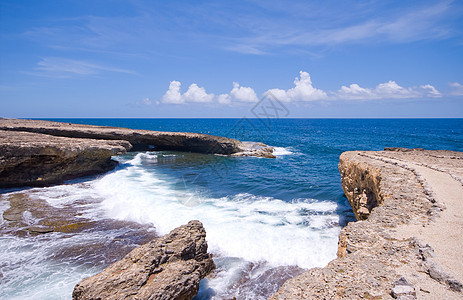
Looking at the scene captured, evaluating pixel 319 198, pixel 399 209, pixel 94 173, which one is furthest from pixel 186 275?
pixel 94 173

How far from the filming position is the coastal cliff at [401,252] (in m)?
3.58

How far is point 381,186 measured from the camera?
321 inches

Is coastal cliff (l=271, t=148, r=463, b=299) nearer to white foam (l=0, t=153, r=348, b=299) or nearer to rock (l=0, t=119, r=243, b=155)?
white foam (l=0, t=153, r=348, b=299)

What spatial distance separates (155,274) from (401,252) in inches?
182

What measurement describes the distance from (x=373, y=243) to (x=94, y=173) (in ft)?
66.3

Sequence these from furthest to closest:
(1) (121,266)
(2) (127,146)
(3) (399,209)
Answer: (2) (127,146) < (3) (399,209) < (1) (121,266)

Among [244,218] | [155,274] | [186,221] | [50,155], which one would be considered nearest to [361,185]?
[244,218]

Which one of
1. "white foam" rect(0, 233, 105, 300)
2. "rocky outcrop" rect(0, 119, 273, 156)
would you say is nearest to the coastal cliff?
"white foam" rect(0, 233, 105, 300)

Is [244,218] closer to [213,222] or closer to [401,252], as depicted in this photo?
[213,222]

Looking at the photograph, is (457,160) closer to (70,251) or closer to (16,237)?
(70,251)

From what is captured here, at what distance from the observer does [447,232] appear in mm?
5117

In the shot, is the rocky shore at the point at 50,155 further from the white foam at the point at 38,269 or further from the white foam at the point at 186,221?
the white foam at the point at 38,269

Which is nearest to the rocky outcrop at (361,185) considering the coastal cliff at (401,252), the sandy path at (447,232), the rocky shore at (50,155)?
the coastal cliff at (401,252)

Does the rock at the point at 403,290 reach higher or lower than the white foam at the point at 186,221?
higher
